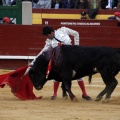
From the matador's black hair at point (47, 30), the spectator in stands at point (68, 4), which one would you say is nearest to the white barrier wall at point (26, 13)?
the spectator in stands at point (68, 4)

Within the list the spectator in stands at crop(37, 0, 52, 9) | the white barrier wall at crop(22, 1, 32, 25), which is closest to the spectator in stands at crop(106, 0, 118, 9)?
the spectator in stands at crop(37, 0, 52, 9)

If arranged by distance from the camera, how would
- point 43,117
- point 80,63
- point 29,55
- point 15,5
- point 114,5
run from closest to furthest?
point 43,117, point 80,63, point 29,55, point 15,5, point 114,5

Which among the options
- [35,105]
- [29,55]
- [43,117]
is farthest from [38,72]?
[29,55]

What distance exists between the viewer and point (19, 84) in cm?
1048

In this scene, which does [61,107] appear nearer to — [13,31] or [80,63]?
[80,63]

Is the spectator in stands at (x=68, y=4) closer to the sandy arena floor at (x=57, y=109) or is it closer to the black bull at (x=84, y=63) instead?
the sandy arena floor at (x=57, y=109)

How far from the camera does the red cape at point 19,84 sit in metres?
10.4

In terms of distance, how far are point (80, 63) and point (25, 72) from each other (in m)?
1.03

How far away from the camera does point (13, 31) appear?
15945 millimetres

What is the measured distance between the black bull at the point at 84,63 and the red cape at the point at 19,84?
1.76 feet

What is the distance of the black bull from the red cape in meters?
0.54

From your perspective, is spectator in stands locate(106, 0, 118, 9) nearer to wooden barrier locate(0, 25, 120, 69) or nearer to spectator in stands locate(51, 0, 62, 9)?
spectator in stands locate(51, 0, 62, 9)

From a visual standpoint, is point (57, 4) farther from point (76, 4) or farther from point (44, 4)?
point (76, 4)

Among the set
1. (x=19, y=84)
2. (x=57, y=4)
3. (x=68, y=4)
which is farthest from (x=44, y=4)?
(x=19, y=84)
